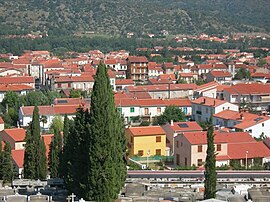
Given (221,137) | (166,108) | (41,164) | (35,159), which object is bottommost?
(166,108)

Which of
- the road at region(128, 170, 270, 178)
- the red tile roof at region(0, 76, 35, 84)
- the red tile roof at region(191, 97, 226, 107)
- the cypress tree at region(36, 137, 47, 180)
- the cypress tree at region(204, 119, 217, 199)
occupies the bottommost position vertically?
the road at region(128, 170, 270, 178)

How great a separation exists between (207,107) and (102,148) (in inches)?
964

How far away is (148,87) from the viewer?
181 ft

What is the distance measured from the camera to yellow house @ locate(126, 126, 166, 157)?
3344 cm

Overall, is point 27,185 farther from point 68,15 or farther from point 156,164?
point 68,15

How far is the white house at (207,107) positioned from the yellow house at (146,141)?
875 centimetres

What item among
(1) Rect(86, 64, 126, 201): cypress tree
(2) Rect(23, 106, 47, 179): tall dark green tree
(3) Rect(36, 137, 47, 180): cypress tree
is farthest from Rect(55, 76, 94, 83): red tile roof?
(1) Rect(86, 64, 126, 201): cypress tree

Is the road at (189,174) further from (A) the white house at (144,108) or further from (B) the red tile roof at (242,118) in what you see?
(A) the white house at (144,108)

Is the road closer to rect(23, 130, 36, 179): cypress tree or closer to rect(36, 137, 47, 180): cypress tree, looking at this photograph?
rect(36, 137, 47, 180): cypress tree

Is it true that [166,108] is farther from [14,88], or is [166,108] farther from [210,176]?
[210,176]

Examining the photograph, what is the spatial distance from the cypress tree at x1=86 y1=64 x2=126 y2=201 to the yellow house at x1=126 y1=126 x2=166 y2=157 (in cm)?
1357

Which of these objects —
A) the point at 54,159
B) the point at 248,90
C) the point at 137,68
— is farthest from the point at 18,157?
the point at 137,68

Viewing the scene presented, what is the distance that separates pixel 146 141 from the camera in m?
33.6

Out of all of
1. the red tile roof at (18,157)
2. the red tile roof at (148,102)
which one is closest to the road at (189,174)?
the red tile roof at (18,157)
